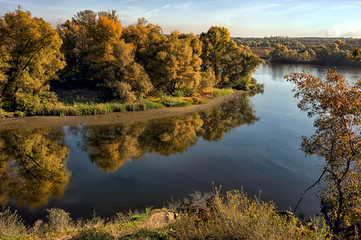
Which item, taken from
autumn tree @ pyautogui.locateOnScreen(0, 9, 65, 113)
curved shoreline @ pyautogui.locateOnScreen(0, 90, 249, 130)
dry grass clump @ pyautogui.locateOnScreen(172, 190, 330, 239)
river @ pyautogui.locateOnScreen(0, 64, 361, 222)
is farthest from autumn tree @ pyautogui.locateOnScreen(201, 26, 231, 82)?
dry grass clump @ pyautogui.locateOnScreen(172, 190, 330, 239)

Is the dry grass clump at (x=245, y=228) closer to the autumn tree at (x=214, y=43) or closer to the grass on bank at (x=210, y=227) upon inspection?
the grass on bank at (x=210, y=227)

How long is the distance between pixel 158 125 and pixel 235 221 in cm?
1877

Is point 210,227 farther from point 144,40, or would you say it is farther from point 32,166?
point 144,40

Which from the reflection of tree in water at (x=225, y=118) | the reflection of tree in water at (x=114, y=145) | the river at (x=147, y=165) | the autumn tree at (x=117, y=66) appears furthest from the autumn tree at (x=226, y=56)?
the reflection of tree in water at (x=114, y=145)

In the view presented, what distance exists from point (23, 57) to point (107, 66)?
9.30m

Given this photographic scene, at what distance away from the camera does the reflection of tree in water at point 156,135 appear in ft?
59.1

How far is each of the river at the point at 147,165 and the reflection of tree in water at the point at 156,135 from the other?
0.08 meters

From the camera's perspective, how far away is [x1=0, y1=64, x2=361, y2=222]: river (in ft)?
41.4

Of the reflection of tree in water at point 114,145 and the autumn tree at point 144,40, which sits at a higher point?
the autumn tree at point 144,40

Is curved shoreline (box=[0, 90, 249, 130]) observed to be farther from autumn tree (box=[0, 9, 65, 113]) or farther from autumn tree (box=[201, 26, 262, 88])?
autumn tree (box=[201, 26, 262, 88])

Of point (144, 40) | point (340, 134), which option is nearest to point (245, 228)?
point (340, 134)

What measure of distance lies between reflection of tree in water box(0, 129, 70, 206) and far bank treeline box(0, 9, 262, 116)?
18.4 feet

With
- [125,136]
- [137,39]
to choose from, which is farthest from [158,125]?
[137,39]

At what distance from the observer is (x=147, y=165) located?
54.1ft
